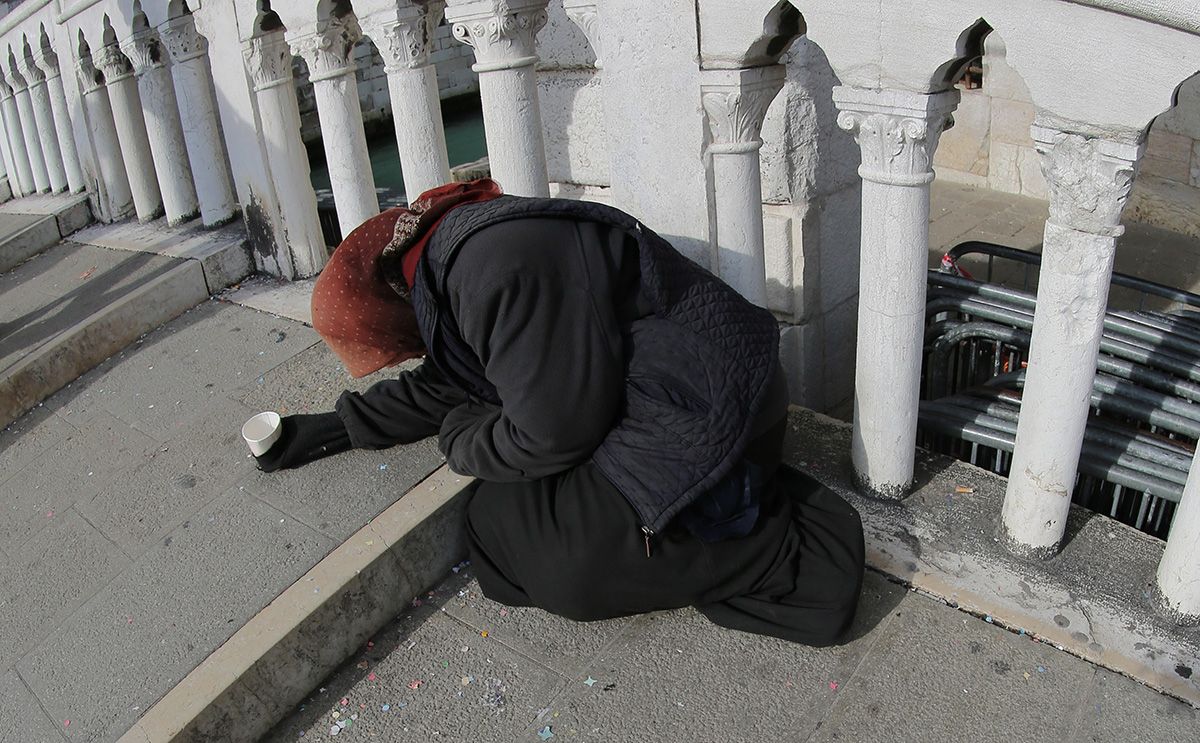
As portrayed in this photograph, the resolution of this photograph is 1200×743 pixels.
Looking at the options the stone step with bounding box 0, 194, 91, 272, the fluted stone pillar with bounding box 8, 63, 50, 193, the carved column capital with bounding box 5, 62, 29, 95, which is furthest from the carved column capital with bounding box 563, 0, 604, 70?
the fluted stone pillar with bounding box 8, 63, 50, 193

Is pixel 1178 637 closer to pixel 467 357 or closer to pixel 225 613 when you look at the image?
pixel 467 357

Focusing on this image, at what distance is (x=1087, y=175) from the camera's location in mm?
2213

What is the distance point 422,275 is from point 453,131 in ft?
43.3

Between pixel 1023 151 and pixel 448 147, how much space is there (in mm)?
8920

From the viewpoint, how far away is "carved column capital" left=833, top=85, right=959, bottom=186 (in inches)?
97.7

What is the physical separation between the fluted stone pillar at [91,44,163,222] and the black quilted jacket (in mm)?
4647

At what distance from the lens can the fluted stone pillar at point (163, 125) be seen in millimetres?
5711

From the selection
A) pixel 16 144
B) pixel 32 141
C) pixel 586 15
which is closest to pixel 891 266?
pixel 586 15

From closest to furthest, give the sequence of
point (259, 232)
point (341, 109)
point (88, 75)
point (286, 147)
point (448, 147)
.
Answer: point (341, 109) → point (286, 147) → point (259, 232) → point (88, 75) → point (448, 147)

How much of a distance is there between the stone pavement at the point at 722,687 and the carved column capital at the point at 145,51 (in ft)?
14.4

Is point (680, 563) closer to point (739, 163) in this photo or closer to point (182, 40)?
point (739, 163)

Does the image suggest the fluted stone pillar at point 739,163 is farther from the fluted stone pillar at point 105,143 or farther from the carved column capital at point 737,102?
the fluted stone pillar at point 105,143

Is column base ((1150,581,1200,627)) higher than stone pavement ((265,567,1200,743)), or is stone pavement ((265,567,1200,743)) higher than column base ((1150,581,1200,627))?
column base ((1150,581,1200,627))

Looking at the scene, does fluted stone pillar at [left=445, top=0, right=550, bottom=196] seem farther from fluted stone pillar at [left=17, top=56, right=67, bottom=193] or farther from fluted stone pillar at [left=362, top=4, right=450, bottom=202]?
fluted stone pillar at [left=17, top=56, right=67, bottom=193]
